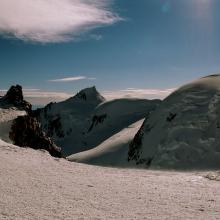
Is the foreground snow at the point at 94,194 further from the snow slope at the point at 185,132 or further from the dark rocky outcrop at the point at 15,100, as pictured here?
the dark rocky outcrop at the point at 15,100

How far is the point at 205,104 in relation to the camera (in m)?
57.5

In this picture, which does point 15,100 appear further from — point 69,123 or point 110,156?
point 69,123

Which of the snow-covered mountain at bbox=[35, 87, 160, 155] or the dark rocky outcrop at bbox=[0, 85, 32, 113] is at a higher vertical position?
the dark rocky outcrop at bbox=[0, 85, 32, 113]

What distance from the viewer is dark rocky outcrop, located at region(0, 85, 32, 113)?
59088mm

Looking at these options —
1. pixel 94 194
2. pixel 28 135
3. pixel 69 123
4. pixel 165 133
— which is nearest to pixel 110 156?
pixel 165 133

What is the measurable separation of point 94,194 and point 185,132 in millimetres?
37536

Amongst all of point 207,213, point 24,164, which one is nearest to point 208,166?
point 24,164

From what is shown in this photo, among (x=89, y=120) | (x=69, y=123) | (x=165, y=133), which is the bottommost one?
(x=69, y=123)

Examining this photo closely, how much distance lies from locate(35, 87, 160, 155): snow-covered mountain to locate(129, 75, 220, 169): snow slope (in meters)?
71.6

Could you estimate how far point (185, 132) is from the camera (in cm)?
5216

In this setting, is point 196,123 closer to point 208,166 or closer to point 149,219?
point 208,166

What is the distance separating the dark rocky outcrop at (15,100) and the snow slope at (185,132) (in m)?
18.7

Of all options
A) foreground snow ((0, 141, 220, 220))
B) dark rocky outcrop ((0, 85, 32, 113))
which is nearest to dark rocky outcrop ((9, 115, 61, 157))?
dark rocky outcrop ((0, 85, 32, 113))

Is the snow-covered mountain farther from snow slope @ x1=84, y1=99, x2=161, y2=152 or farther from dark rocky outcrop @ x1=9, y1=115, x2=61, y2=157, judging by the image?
dark rocky outcrop @ x1=9, y1=115, x2=61, y2=157
